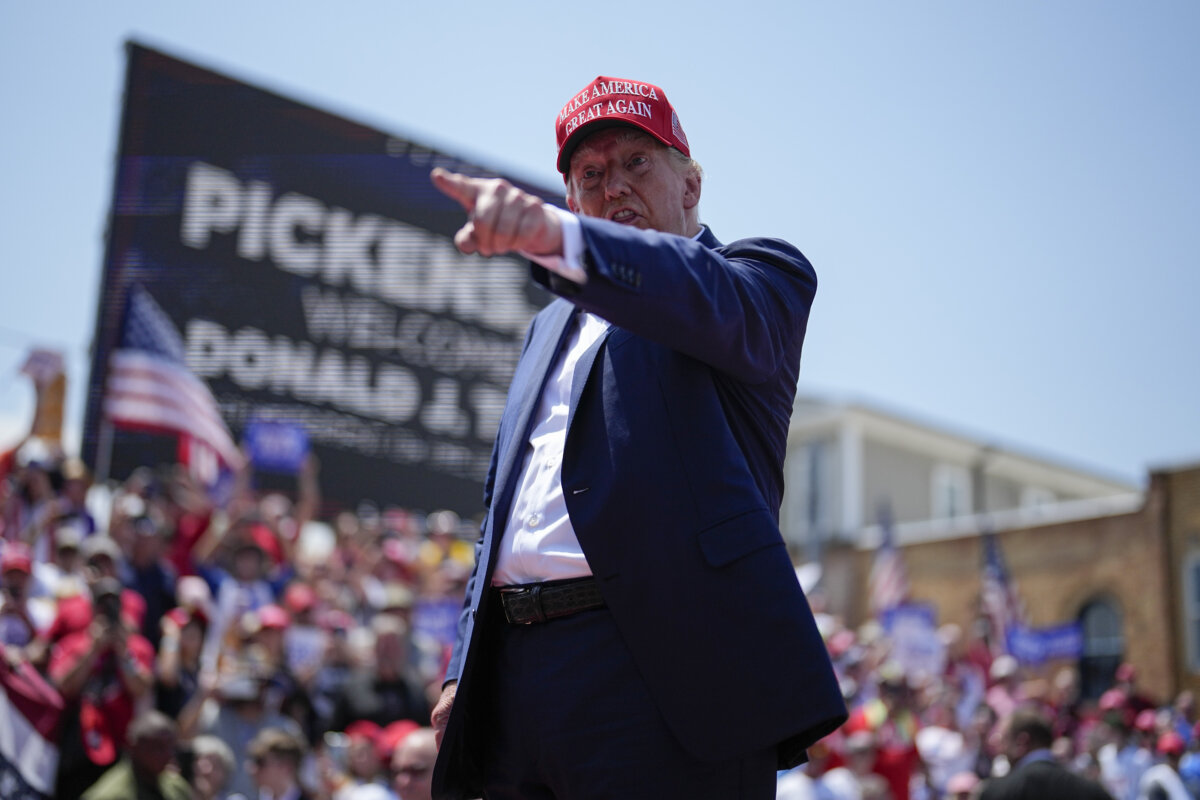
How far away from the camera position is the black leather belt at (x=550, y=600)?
204 centimetres

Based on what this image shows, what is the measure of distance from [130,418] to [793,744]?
1045 cm

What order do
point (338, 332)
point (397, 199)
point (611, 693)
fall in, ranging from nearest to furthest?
point (611, 693), point (338, 332), point (397, 199)

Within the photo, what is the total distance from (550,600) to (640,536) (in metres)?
0.21

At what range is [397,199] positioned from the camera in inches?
583

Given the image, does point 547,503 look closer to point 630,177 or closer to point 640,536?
point 640,536

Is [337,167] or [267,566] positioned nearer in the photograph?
[267,566]

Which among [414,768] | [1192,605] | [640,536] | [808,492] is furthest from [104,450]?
[808,492]

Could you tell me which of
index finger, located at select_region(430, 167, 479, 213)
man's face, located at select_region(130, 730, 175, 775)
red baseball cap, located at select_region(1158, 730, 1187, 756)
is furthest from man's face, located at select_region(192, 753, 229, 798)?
red baseball cap, located at select_region(1158, 730, 1187, 756)

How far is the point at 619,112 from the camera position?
228 centimetres

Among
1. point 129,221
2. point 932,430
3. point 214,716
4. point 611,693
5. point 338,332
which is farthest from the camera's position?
point 932,430

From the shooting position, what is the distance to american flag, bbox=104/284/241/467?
11516mm

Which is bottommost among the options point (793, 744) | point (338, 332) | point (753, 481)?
point (793, 744)

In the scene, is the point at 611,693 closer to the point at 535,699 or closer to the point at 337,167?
the point at 535,699

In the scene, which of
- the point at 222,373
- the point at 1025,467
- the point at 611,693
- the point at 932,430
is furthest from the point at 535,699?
the point at 1025,467
